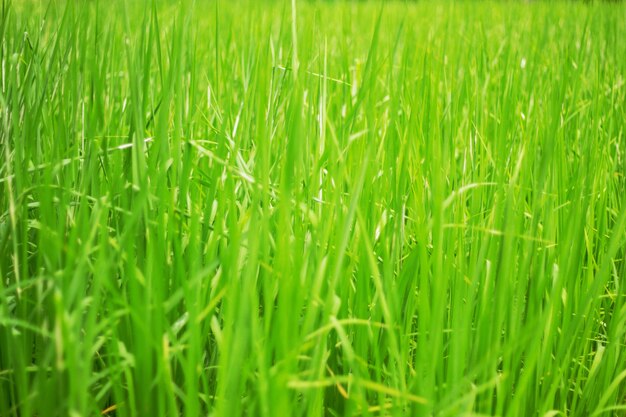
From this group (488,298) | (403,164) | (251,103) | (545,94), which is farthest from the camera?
(545,94)

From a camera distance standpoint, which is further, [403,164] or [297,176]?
[403,164]

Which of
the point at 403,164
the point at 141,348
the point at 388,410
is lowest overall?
the point at 388,410

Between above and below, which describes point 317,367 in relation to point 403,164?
below

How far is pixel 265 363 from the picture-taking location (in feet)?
1.83

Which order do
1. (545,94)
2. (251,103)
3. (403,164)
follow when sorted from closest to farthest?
(403,164) < (251,103) < (545,94)

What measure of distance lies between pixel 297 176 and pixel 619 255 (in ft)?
2.41

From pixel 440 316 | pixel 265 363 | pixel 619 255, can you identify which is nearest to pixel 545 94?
pixel 619 255

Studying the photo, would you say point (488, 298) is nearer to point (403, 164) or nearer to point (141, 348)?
point (403, 164)

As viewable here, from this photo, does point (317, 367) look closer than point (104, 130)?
Yes

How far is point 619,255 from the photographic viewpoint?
111 cm

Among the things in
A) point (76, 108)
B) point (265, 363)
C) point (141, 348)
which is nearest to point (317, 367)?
point (265, 363)

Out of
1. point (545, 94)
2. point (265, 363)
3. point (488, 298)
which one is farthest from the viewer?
point (545, 94)

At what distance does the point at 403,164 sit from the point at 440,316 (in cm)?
→ 28

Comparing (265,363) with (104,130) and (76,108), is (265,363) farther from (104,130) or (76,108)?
(76,108)
